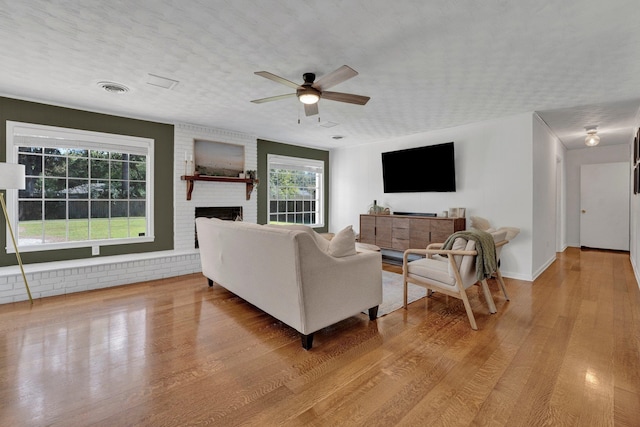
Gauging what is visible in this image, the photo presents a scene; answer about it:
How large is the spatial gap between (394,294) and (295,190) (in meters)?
3.81

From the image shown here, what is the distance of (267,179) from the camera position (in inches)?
242

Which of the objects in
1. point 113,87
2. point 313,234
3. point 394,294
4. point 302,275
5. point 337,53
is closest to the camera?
point 302,275

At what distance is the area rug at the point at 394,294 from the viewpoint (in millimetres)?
3163

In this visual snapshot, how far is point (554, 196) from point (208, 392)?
6.50 metres

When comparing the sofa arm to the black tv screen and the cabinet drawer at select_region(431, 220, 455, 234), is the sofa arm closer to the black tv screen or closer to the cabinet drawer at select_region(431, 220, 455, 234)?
the cabinet drawer at select_region(431, 220, 455, 234)

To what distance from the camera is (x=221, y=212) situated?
5.42 m

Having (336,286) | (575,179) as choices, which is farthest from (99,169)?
(575,179)

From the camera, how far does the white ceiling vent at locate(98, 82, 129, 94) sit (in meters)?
3.21

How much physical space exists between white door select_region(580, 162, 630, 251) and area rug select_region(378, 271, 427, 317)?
554cm

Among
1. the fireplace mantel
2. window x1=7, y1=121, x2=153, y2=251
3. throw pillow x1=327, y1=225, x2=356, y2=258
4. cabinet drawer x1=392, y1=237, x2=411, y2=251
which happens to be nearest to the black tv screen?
cabinet drawer x1=392, y1=237, x2=411, y2=251

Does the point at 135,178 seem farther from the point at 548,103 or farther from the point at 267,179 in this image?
the point at 548,103

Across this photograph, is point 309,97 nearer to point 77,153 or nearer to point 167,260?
point 167,260

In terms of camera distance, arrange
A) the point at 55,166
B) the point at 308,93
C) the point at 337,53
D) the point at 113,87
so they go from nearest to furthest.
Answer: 1. the point at 337,53
2. the point at 308,93
3. the point at 113,87
4. the point at 55,166

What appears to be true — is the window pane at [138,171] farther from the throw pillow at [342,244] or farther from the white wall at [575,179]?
the white wall at [575,179]
